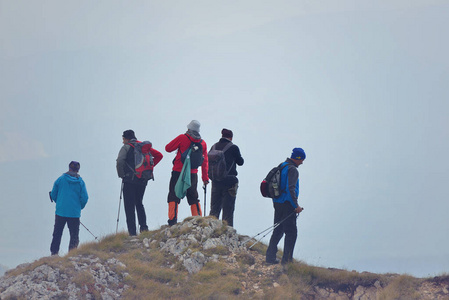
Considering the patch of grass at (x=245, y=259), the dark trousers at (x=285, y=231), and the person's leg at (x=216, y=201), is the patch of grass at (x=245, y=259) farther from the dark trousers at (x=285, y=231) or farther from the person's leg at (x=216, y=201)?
the person's leg at (x=216, y=201)

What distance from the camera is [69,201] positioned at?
47.5 feet

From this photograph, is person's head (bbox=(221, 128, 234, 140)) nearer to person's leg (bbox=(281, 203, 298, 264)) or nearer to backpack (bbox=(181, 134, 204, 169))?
backpack (bbox=(181, 134, 204, 169))

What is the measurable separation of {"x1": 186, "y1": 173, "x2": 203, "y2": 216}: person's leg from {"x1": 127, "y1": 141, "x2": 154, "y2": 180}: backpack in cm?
131

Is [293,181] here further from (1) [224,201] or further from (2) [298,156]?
(1) [224,201]

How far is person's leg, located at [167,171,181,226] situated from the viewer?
14828 mm

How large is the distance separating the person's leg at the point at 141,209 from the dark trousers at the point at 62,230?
1853 mm

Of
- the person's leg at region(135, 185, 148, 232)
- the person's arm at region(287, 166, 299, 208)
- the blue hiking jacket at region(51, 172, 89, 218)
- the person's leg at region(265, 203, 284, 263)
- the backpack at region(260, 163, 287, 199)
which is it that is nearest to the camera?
the person's arm at region(287, 166, 299, 208)

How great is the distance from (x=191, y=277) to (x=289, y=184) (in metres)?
3.47

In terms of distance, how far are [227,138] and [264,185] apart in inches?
104

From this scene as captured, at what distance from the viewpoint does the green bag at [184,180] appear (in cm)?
1448

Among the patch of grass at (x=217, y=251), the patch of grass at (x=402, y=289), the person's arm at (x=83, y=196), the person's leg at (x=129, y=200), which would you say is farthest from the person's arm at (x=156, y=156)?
the patch of grass at (x=402, y=289)

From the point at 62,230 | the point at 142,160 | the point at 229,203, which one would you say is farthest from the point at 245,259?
the point at 62,230

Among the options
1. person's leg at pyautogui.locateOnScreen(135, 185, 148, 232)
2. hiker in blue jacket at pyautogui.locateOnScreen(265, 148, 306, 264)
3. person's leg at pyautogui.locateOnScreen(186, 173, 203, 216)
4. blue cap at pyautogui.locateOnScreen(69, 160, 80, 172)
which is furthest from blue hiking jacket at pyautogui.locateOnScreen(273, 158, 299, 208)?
blue cap at pyautogui.locateOnScreen(69, 160, 80, 172)

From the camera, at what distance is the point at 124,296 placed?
1202 cm
